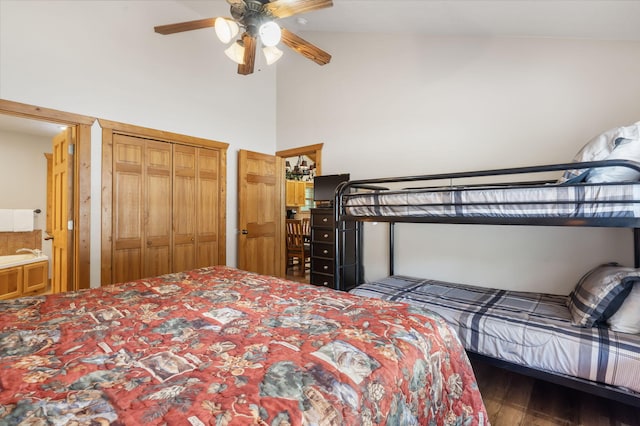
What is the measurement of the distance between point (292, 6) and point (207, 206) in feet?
8.64

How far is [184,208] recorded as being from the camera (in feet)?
11.9

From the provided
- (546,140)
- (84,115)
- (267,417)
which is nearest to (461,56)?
(546,140)

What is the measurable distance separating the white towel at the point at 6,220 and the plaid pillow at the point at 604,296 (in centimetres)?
656

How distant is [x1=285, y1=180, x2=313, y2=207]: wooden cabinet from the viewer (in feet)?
24.8

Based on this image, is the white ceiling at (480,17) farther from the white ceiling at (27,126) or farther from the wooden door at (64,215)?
the white ceiling at (27,126)

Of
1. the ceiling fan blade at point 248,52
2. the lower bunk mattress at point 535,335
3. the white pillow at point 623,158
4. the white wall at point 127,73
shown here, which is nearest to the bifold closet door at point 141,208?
the white wall at point 127,73

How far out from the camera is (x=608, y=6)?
1.98 m

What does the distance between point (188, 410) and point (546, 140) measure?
3137mm

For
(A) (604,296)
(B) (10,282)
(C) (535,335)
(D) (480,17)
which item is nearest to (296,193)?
(B) (10,282)

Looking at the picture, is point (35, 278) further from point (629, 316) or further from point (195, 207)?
point (629, 316)

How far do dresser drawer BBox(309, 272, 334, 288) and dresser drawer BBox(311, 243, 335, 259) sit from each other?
0.84 feet

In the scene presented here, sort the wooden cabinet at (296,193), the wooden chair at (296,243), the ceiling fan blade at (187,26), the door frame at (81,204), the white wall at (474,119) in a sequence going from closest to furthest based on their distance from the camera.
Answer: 1. the ceiling fan blade at (187,26)
2. the white wall at (474,119)
3. the door frame at (81,204)
4. the wooden chair at (296,243)
5. the wooden cabinet at (296,193)

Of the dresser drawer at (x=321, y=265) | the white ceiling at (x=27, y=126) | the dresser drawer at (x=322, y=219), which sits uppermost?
the white ceiling at (x=27, y=126)

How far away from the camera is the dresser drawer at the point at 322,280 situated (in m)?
3.81
